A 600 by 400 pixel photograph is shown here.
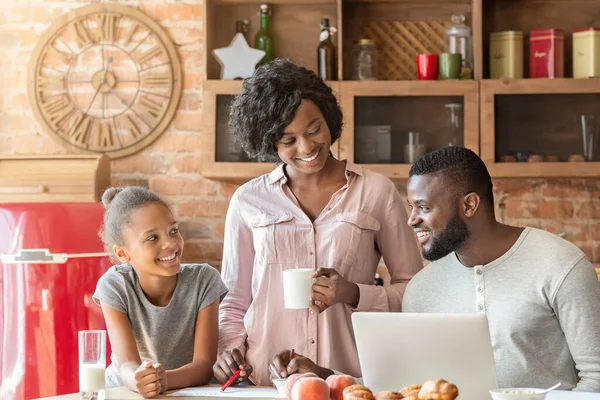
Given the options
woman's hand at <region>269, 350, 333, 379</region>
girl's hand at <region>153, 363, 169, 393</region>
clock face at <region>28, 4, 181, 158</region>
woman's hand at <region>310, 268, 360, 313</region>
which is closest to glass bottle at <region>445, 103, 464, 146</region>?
clock face at <region>28, 4, 181, 158</region>

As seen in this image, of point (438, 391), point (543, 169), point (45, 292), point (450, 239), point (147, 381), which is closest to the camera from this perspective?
point (438, 391)

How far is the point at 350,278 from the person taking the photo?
85.9 inches

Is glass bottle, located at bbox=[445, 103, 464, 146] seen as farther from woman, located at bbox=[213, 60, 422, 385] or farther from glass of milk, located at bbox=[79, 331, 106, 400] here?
glass of milk, located at bbox=[79, 331, 106, 400]

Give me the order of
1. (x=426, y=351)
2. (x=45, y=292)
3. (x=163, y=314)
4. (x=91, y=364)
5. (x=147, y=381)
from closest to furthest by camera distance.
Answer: (x=426, y=351), (x=91, y=364), (x=147, y=381), (x=163, y=314), (x=45, y=292)

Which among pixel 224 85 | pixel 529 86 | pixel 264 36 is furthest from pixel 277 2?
pixel 529 86

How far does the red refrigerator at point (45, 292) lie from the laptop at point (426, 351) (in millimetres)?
1719

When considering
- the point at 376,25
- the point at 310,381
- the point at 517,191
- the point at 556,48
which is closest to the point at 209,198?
the point at 376,25

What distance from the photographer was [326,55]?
383 cm

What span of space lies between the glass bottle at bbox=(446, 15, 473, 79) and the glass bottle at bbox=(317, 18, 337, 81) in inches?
20.5

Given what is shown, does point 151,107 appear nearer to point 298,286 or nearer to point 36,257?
point 36,257

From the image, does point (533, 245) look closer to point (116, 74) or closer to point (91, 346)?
point (91, 346)

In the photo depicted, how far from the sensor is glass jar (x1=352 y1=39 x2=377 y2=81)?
3857 millimetres

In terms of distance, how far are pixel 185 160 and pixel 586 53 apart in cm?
179

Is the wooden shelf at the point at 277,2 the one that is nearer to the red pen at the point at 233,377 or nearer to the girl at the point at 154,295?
the girl at the point at 154,295
